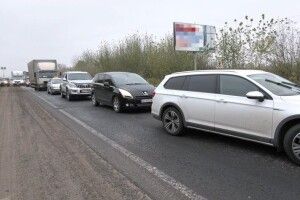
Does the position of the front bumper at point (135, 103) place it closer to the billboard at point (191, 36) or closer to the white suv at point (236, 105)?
the white suv at point (236, 105)

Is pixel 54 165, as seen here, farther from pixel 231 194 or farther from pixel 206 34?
pixel 206 34

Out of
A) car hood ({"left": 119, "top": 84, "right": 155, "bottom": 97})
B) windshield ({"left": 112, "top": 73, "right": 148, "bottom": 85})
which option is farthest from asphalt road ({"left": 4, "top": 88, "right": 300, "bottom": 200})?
windshield ({"left": 112, "top": 73, "right": 148, "bottom": 85})

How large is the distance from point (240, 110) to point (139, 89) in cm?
784

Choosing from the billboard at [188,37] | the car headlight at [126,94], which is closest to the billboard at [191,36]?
the billboard at [188,37]

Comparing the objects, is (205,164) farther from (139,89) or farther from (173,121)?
(139,89)

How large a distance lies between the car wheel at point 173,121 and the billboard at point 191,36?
1298 cm

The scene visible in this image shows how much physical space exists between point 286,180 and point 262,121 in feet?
5.48

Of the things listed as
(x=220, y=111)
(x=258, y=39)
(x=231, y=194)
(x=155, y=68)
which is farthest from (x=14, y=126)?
(x=155, y=68)

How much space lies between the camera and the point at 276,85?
26.3 feet

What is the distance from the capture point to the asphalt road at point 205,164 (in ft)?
18.4

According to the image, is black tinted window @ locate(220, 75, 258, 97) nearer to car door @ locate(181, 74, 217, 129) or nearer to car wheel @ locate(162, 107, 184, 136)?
car door @ locate(181, 74, 217, 129)

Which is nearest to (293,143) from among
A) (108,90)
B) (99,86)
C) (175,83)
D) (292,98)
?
(292,98)

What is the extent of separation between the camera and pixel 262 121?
294 inches

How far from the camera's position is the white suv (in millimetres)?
7148
